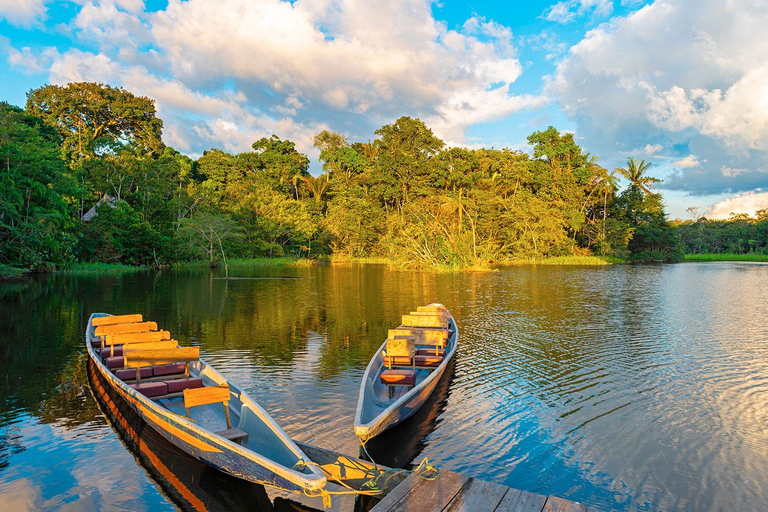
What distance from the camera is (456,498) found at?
497cm

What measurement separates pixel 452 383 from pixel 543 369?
2789 millimetres

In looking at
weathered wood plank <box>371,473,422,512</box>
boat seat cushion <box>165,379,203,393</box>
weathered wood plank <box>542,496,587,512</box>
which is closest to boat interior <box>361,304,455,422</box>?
weathered wood plank <box>371,473,422,512</box>

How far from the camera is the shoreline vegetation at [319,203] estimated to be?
44.7 meters

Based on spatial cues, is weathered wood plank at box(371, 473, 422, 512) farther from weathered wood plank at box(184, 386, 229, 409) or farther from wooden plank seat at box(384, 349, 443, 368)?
wooden plank seat at box(384, 349, 443, 368)

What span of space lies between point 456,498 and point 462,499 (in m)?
0.06

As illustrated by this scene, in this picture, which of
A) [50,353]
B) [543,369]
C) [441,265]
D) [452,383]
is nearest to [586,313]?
[543,369]

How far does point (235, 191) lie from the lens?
62.8 m

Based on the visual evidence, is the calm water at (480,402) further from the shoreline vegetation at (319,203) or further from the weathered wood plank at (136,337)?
the shoreline vegetation at (319,203)

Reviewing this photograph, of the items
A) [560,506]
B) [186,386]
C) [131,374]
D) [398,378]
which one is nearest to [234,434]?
[186,386]

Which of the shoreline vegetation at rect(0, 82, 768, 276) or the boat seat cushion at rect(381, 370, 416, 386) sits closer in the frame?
the boat seat cushion at rect(381, 370, 416, 386)

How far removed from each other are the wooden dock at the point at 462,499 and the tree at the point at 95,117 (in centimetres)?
5684

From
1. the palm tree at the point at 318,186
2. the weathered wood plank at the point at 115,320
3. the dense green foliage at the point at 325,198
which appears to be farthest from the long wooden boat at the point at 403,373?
the palm tree at the point at 318,186

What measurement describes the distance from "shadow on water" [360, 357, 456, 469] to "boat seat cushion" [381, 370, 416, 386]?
590 millimetres

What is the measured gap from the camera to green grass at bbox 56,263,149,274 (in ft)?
134
